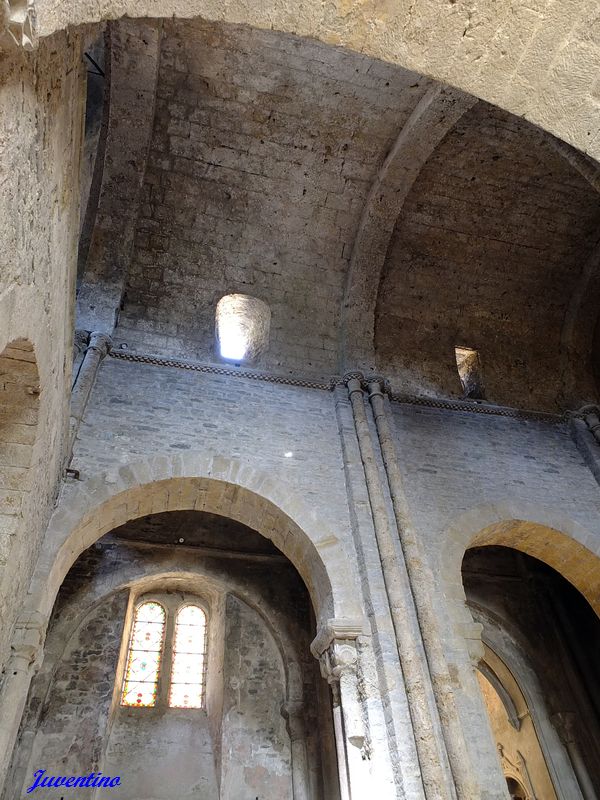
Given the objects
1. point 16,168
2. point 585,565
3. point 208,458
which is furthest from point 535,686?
point 16,168

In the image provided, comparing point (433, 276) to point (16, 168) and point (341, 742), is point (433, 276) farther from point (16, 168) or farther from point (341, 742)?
point (16, 168)

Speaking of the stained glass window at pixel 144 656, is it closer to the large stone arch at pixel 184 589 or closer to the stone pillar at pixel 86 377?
the large stone arch at pixel 184 589

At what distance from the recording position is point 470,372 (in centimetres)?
996

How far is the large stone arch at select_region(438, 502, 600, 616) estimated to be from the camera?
7047 millimetres

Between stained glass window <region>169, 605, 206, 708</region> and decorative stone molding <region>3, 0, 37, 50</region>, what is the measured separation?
869 centimetres

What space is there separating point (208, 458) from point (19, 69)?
4788mm

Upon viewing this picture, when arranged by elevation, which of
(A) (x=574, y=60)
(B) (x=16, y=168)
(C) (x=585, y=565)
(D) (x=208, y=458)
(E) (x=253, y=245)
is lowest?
(B) (x=16, y=168)

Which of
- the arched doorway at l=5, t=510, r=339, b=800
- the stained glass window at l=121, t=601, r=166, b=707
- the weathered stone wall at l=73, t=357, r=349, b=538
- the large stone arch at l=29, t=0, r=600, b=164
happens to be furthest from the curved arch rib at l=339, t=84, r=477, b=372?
the large stone arch at l=29, t=0, r=600, b=164

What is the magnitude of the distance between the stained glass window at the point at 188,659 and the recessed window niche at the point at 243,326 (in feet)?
14.8

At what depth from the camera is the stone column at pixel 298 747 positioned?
292 inches

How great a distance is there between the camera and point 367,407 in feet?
25.9

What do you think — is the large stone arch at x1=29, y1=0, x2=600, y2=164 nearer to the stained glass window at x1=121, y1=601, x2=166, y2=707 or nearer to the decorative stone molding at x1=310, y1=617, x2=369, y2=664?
the decorative stone molding at x1=310, y1=617, x2=369, y2=664

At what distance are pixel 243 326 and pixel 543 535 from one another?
5.53 m

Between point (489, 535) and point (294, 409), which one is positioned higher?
point (294, 409)
